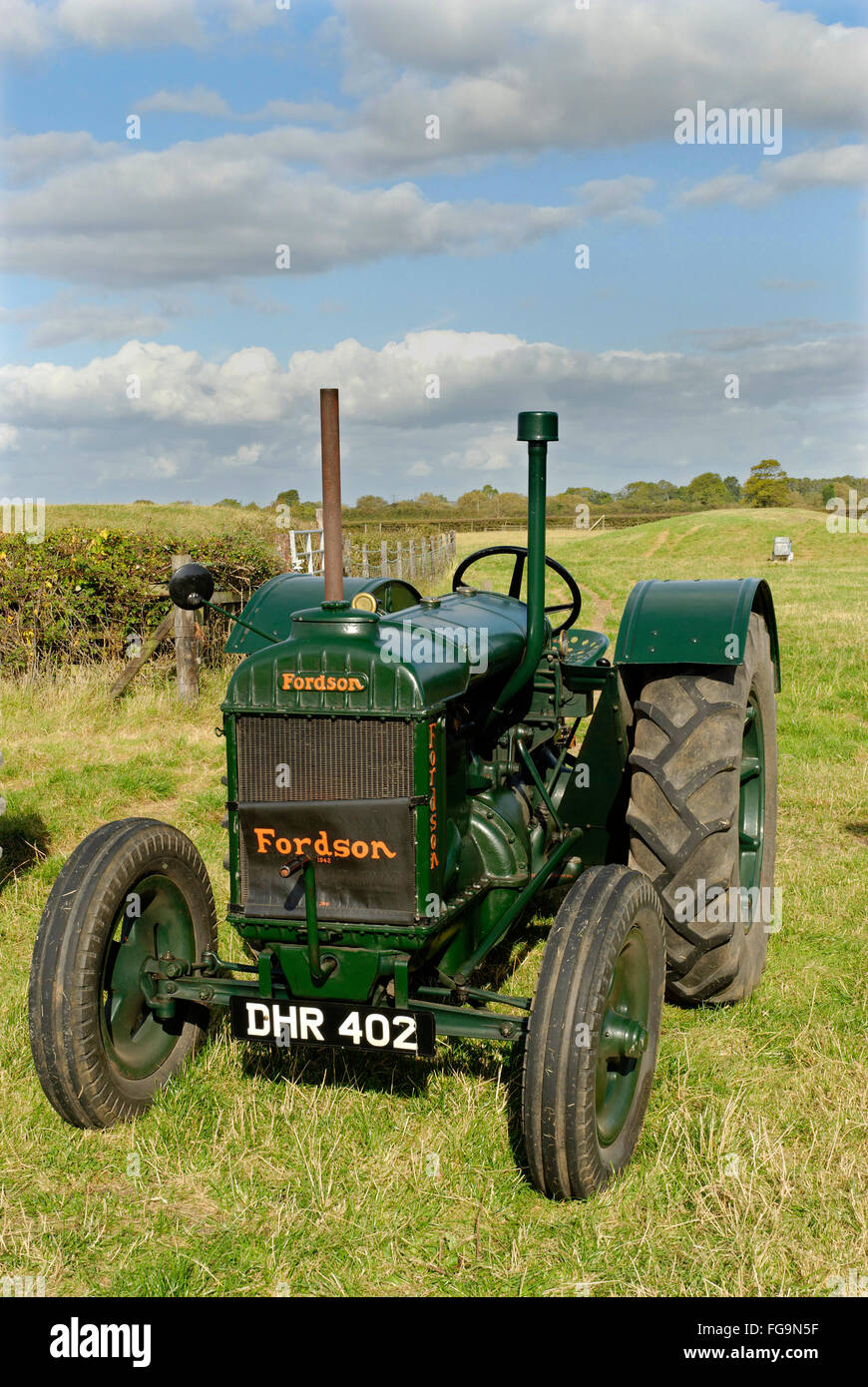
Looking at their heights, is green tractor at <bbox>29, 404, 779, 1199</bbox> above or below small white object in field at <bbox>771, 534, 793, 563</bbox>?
below

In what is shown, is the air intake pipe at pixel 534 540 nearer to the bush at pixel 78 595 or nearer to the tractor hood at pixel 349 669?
the tractor hood at pixel 349 669

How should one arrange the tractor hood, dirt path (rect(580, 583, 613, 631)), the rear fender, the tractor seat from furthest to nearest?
dirt path (rect(580, 583, 613, 631))
the tractor seat
the rear fender
the tractor hood

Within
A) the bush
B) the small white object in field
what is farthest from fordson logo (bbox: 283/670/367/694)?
the small white object in field

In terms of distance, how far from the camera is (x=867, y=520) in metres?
45.5

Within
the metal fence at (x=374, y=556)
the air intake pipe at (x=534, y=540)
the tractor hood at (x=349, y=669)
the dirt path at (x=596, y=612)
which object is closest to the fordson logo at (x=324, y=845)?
the tractor hood at (x=349, y=669)

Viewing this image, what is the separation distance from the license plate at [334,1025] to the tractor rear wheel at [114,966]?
48 centimetres

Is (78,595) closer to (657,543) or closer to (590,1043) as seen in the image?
(590,1043)

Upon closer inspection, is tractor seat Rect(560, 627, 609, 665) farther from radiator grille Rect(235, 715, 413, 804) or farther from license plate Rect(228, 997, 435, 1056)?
license plate Rect(228, 997, 435, 1056)

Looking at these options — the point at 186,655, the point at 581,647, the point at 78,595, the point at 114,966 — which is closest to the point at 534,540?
the point at 581,647

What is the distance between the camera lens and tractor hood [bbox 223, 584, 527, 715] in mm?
3211

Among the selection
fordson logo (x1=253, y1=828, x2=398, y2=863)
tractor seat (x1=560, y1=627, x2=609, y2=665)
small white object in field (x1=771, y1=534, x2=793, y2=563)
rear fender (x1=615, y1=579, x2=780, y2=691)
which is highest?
small white object in field (x1=771, y1=534, x2=793, y2=563)

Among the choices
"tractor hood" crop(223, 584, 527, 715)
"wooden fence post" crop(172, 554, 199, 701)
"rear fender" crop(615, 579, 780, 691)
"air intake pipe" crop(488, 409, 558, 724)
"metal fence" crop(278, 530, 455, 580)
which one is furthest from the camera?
"metal fence" crop(278, 530, 455, 580)

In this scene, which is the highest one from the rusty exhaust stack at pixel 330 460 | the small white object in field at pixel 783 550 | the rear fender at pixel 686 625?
the small white object in field at pixel 783 550

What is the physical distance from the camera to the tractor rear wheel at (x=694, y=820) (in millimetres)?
3963
